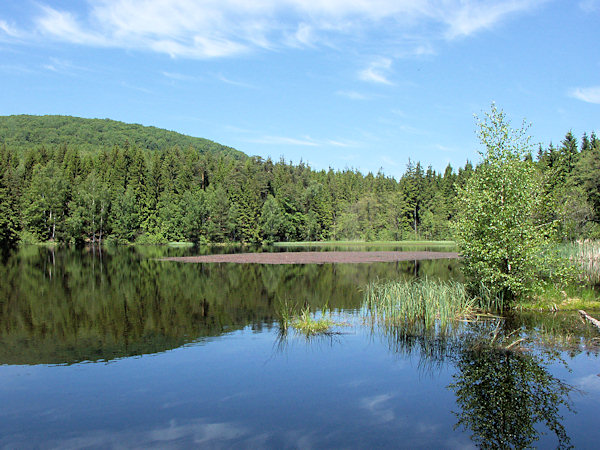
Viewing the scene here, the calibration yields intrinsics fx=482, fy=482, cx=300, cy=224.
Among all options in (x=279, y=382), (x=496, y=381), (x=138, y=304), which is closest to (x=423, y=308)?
(x=496, y=381)

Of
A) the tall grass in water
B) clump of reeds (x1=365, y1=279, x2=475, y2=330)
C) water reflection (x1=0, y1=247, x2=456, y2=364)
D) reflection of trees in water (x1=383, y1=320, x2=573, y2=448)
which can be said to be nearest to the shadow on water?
reflection of trees in water (x1=383, y1=320, x2=573, y2=448)

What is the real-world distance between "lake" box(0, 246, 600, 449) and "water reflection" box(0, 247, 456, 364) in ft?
0.36

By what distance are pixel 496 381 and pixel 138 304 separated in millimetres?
14609

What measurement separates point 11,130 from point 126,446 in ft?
502

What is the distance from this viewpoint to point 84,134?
476ft

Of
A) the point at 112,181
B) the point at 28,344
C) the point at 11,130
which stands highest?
the point at 11,130

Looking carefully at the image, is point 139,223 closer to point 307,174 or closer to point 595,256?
point 307,174

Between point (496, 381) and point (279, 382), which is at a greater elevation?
point (496, 381)

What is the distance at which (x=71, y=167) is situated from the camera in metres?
90.2

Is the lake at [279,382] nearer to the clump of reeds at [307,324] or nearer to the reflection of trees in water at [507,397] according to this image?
the reflection of trees in water at [507,397]

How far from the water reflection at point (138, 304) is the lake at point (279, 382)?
0.36 feet

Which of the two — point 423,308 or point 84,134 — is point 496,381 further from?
point 84,134

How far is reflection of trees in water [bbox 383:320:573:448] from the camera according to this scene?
806 centimetres

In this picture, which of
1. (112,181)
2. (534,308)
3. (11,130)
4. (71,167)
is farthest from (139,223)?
(534,308)
